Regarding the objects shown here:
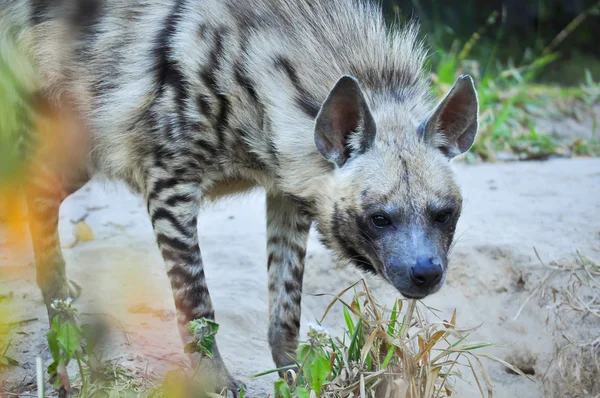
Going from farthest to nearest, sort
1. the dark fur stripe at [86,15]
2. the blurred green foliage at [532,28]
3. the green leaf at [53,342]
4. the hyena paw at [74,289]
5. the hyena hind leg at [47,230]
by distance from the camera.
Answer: the blurred green foliage at [532,28] → the hyena paw at [74,289] → the hyena hind leg at [47,230] → the dark fur stripe at [86,15] → the green leaf at [53,342]

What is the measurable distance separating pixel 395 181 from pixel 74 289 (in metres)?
1.91

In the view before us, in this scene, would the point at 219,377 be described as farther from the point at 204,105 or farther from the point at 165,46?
the point at 165,46

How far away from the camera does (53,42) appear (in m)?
3.18

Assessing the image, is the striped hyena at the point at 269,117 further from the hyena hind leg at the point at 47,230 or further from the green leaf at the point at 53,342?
the green leaf at the point at 53,342

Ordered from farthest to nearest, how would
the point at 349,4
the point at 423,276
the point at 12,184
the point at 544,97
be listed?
the point at 544,97 < the point at 349,4 < the point at 423,276 < the point at 12,184

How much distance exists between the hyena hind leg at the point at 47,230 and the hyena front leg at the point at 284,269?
0.98 metres

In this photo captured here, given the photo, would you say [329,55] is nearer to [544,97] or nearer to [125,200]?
[125,200]

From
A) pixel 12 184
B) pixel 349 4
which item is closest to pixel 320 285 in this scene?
pixel 349 4

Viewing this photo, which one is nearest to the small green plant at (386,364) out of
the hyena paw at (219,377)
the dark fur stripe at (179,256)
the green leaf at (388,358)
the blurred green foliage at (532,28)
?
the green leaf at (388,358)

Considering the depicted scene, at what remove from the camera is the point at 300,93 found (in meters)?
2.84

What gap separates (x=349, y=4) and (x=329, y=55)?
0.89 ft

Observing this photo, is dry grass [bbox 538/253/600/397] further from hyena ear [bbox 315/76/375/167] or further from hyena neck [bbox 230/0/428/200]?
hyena ear [bbox 315/76/375/167]

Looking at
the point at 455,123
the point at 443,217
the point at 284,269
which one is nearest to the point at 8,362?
the point at 284,269

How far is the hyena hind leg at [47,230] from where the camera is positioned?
3.46 m
